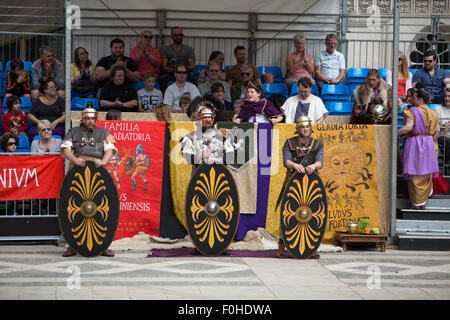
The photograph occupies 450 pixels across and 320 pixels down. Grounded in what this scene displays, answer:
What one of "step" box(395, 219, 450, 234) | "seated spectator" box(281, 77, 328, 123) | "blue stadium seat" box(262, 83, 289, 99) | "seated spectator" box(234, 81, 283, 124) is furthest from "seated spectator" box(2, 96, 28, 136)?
"step" box(395, 219, 450, 234)

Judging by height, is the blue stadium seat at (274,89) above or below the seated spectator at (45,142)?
above

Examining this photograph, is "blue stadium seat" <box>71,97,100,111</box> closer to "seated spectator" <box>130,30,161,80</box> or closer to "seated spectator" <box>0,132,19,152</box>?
"seated spectator" <box>130,30,161,80</box>

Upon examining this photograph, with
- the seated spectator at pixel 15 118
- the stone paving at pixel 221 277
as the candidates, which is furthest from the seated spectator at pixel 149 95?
the stone paving at pixel 221 277

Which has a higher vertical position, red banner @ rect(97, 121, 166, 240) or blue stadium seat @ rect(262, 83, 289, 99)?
blue stadium seat @ rect(262, 83, 289, 99)

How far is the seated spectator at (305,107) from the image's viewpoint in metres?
11.3

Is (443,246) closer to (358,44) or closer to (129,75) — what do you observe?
(129,75)

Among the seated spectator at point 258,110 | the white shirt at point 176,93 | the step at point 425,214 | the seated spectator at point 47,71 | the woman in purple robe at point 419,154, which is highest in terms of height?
the seated spectator at point 47,71

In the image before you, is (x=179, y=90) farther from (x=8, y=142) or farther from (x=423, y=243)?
(x=423, y=243)

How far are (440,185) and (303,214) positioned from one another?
9.32 ft

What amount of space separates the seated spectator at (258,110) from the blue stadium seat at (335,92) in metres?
3.01

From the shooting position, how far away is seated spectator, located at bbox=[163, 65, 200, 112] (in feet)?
41.5

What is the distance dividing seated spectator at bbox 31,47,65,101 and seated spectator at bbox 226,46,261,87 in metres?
2.90

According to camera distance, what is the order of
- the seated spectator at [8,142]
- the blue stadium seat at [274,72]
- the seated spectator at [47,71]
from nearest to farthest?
the seated spectator at [8,142] < the seated spectator at [47,71] < the blue stadium seat at [274,72]

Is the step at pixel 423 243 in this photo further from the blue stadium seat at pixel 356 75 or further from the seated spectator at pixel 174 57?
the seated spectator at pixel 174 57
